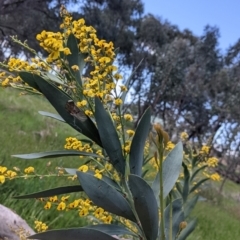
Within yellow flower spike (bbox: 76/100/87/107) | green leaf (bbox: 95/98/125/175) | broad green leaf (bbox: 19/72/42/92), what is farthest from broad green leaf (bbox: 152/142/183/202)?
broad green leaf (bbox: 19/72/42/92)

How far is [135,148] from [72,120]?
5.4 inches

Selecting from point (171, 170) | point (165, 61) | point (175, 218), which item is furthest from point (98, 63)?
point (165, 61)

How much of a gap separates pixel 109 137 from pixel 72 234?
202 mm

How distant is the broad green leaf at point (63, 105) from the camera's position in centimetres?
82

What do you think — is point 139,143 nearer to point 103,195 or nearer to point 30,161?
point 103,195

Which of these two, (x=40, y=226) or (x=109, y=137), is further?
(x=40, y=226)

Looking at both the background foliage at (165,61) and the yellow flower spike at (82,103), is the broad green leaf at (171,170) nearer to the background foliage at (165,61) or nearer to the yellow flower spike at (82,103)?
the yellow flower spike at (82,103)

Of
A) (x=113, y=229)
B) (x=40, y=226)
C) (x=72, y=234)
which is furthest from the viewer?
(x=40, y=226)

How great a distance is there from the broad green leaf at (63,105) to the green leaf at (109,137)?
3 cm

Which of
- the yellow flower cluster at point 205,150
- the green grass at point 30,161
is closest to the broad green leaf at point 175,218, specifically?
the yellow flower cluster at point 205,150

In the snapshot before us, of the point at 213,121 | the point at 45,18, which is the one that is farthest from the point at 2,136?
the point at 213,121

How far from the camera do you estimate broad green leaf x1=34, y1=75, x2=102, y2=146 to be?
82 centimetres

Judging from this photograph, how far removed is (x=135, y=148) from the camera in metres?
0.86

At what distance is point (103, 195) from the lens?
781 mm
